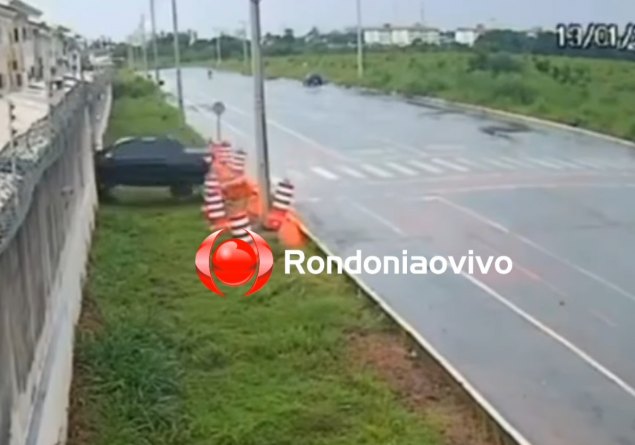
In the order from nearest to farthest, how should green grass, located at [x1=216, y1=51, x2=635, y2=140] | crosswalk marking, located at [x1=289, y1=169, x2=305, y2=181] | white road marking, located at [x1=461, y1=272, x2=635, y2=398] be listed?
white road marking, located at [x1=461, y1=272, x2=635, y2=398] < crosswalk marking, located at [x1=289, y1=169, x2=305, y2=181] < green grass, located at [x1=216, y1=51, x2=635, y2=140]

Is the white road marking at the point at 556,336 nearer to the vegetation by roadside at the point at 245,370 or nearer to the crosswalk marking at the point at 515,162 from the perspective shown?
the vegetation by roadside at the point at 245,370

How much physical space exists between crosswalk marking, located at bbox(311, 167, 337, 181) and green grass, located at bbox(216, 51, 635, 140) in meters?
12.6

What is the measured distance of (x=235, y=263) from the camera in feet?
53.1

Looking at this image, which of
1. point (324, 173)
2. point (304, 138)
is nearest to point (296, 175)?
point (324, 173)

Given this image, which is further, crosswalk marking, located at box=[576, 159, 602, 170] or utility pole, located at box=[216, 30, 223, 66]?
utility pole, located at box=[216, 30, 223, 66]

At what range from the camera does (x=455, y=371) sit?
11156 millimetres

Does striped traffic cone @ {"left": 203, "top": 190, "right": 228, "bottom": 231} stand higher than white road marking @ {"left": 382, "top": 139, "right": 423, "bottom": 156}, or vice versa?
striped traffic cone @ {"left": 203, "top": 190, "right": 228, "bottom": 231}

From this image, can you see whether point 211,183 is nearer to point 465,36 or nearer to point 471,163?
point 471,163

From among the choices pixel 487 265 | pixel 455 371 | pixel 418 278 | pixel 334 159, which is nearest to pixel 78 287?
pixel 455 371

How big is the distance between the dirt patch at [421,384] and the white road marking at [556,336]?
188 centimetres

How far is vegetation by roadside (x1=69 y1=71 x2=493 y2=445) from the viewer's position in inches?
363

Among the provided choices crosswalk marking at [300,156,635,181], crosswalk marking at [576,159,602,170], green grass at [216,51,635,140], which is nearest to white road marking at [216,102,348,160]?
crosswalk marking at [300,156,635,181]

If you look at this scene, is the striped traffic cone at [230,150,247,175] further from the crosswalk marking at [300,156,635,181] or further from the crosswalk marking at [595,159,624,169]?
the crosswalk marking at [595,159,624,169]

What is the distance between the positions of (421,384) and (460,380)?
395mm
